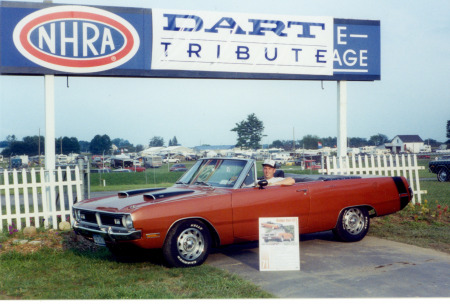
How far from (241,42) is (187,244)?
5.64m

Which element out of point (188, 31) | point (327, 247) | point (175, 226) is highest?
point (188, 31)

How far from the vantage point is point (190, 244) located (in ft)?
22.0

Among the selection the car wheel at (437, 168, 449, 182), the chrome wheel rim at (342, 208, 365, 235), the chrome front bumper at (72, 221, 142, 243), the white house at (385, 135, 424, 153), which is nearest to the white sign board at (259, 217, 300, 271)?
the chrome front bumper at (72, 221, 142, 243)

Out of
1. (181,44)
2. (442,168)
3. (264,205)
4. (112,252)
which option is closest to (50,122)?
(181,44)

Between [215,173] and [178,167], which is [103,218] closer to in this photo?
[215,173]

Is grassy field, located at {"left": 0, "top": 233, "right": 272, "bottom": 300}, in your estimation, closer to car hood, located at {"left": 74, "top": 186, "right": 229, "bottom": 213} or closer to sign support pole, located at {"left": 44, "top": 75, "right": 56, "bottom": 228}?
car hood, located at {"left": 74, "top": 186, "right": 229, "bottom": 213}

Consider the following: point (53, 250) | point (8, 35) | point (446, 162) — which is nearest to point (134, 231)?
point (53, 250)

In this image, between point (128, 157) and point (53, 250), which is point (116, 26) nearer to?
point (53, 250)

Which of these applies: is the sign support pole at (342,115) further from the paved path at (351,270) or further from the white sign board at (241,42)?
the paved path at (351,270)

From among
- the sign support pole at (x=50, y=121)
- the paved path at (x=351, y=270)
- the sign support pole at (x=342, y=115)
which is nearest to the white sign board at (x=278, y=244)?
the paved path at (x=351, y=270)

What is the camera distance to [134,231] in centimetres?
625

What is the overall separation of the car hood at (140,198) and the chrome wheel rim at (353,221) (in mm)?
2440

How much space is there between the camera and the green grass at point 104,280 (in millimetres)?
5391

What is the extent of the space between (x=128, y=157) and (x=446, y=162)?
2493 cm
